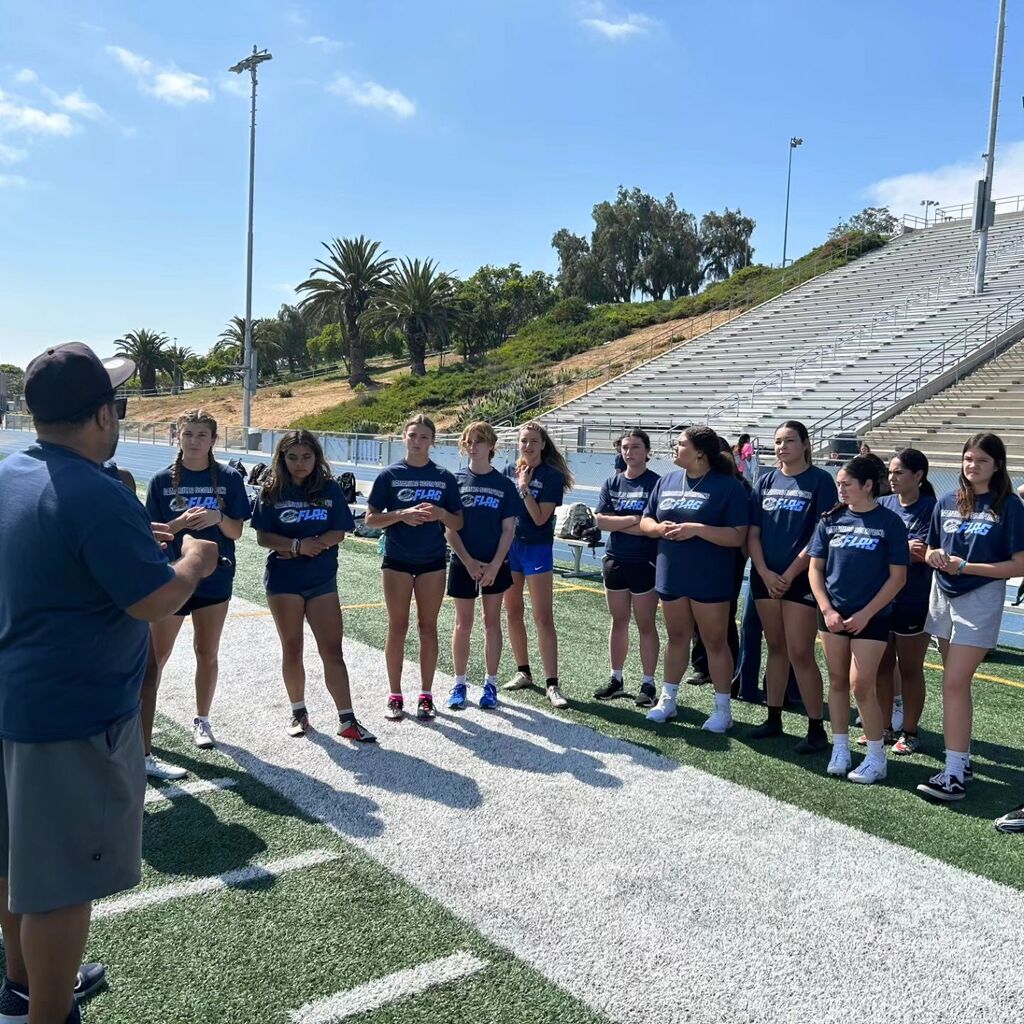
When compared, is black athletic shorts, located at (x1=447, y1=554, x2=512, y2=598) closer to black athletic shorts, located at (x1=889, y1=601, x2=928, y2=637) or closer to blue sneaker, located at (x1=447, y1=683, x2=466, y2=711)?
blue sneaker, located at (x1=447, y1=683, x2=466, y2=711)

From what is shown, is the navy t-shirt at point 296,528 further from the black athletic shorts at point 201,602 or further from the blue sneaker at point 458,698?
the blue sneaker at point 458,698

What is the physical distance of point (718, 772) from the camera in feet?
15.3

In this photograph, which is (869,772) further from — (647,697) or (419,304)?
(419,304)

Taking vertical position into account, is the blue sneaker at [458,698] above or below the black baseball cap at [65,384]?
below

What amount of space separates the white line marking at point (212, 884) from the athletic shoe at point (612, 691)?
270 cm

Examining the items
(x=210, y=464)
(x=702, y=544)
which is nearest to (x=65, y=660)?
(x=210, y=464)

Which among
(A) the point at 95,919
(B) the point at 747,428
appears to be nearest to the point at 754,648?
A: (A) the point at 95,919

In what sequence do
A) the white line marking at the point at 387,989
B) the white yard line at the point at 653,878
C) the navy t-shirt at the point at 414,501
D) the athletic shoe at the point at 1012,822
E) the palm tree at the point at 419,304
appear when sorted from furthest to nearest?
the palm tree at the point at 419,304 < the navy t-shirt at the point at 414,501 < the athletic shoe at the point at 1012,822 < the white yard line at the point at 653,878 < the white line marking at the point at 387,989

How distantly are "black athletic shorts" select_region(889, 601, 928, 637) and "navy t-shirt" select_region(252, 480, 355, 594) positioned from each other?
324cm

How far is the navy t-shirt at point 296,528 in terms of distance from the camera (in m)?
4.94

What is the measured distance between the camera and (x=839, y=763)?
15.3 ft

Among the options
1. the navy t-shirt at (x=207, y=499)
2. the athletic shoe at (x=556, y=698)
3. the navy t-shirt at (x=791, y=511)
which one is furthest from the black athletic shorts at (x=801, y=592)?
the navy t-shirt at (x=207, y=499)

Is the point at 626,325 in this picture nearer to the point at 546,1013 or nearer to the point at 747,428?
the point at 747,428

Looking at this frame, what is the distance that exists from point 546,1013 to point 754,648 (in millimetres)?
3921
